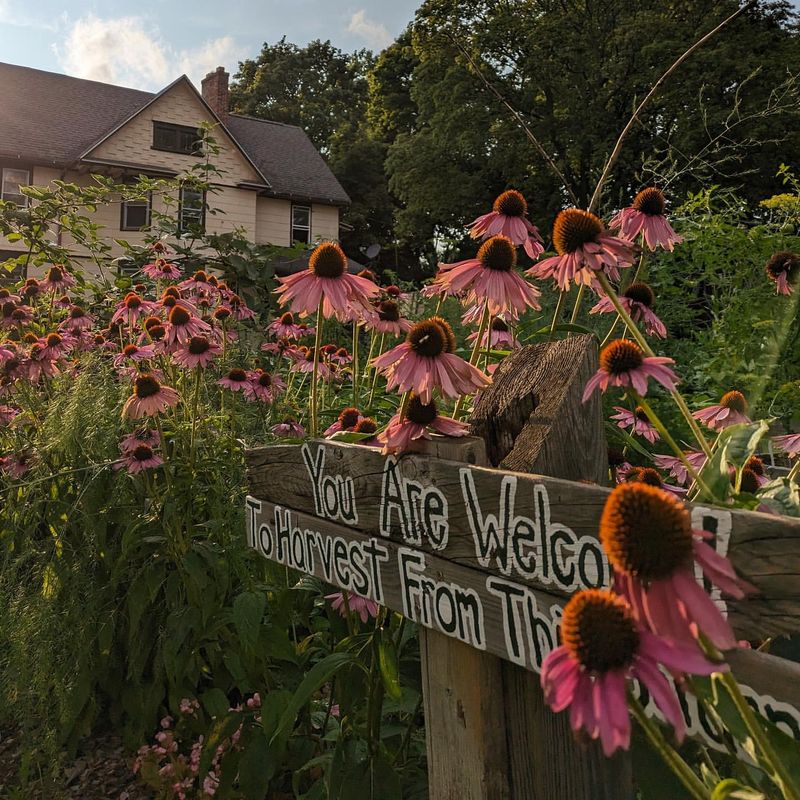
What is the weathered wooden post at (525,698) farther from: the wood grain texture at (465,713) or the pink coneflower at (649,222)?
the pink coneflower at (649,222)

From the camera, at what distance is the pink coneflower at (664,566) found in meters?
0.47

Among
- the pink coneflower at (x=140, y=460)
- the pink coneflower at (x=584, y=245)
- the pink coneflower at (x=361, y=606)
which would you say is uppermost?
the pink coneflower at (x=584, y=245)

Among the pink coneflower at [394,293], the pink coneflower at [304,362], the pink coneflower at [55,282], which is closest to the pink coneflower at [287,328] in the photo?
the pink coneflower at [304,362]

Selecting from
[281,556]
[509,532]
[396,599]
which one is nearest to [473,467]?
[509,532]

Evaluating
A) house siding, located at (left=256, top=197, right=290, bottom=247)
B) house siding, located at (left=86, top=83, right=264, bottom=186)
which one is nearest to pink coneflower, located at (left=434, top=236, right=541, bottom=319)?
house siding, located at (left=86, top=83, right=264, bottom=186)

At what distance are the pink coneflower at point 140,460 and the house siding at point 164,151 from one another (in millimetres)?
15425

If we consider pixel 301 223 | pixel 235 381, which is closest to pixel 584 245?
pixel 235 381

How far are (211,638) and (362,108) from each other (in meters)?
31.9

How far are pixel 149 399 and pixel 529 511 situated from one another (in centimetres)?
147

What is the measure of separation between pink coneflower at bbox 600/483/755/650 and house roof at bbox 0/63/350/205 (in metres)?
17.8

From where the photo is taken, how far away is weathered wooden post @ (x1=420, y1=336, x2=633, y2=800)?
0.85 metres

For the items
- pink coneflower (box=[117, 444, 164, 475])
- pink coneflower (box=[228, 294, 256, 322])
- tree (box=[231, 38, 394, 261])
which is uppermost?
tree (box=[231, 38, 394, 261])

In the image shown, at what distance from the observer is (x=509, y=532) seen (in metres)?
0.78

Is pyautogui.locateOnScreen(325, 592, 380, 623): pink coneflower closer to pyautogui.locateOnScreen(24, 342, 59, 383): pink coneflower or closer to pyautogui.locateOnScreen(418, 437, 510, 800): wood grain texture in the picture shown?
pyautogui.locateOnScreen(418, 437, 510, 800): wood grain texture
